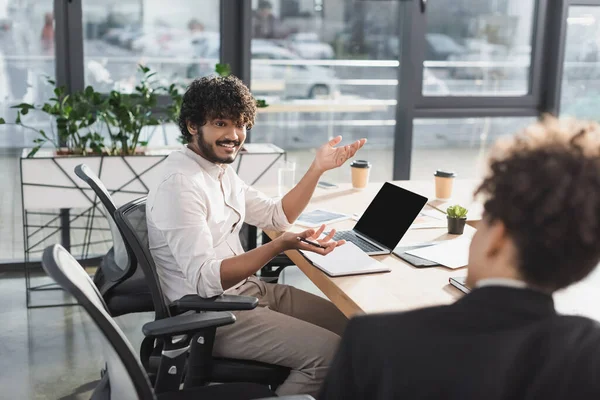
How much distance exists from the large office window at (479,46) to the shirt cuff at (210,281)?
286 centimetres

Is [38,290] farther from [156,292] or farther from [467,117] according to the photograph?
[467,117]

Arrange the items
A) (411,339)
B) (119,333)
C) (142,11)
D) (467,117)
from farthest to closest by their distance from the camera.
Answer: (467,117)
(142,11)
(119,333)
(411,339)

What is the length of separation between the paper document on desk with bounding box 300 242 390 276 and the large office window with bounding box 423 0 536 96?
2513mm

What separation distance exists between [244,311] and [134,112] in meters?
1.82

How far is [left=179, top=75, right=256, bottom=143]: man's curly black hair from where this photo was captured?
228cm

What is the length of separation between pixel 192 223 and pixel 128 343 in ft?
2.35

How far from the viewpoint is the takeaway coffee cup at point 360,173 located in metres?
3.21

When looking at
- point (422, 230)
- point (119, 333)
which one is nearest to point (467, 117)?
point (422, 230)

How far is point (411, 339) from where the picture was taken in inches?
40.0

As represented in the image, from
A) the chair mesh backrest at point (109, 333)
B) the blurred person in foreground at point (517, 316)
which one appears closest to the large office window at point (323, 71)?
the chair mesh backrest at point (109, 333)

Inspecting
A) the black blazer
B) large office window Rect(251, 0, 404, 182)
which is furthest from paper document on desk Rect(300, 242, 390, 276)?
large office window Rect(251, 0, 404, 182)

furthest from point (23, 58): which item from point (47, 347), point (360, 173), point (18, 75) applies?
point (360, 173)

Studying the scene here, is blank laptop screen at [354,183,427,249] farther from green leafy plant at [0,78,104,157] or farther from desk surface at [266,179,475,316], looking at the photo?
green leafy plant at [0,78,104,157]

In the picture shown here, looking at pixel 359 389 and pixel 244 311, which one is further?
pixel 244 311
